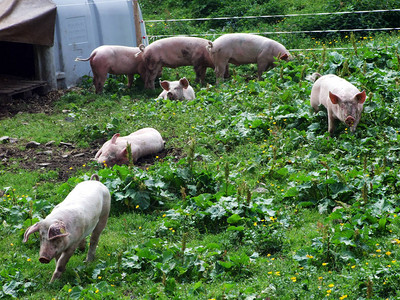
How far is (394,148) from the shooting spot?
811cm

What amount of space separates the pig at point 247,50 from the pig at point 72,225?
7.80 m

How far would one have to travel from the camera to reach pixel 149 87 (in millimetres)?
14133

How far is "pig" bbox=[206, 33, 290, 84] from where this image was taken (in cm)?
1335

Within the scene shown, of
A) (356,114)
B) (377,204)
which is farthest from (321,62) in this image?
(377,204)

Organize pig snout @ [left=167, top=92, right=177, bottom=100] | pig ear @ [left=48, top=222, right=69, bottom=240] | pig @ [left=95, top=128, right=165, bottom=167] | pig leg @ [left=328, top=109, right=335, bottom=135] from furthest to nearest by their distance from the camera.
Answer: pig snout @ [left=167, top=92, right=177, bottom=100]
pig @ [left=95, top=128, right=165, bottom=167]
pig leg @ [left=328, top=109, right=335, bottom=135]
pig ear @ [left=48, top=222, right=69, bottom=240]

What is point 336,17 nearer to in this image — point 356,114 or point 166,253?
point 356,114

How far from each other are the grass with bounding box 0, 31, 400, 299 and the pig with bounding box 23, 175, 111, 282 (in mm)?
223

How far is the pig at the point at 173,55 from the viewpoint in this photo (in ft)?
45.6

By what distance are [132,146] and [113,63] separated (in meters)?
4.91

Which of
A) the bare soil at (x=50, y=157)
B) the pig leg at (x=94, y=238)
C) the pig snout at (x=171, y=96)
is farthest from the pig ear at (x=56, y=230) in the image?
the pig snout at (x=171, y=96)

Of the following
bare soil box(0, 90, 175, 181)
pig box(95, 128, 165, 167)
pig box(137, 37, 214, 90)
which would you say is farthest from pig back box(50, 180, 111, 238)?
pig box(137, 37, 214, 90)

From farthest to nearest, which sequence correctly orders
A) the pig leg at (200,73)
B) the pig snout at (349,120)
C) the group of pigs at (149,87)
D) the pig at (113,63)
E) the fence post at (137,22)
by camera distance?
the fence post at (137,22) < the pig leg at (200,73) < the pig at (113,63) < the pig snout at (349,120) < the group of pigs at (149,87)

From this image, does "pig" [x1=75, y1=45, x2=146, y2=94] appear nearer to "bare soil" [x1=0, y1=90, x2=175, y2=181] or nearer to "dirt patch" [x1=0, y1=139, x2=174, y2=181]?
"bare soil" [x1=0, y1=90, x2=175, y2=181]

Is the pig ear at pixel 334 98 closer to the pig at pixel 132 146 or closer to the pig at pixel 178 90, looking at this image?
the pig at pixel 132 146
